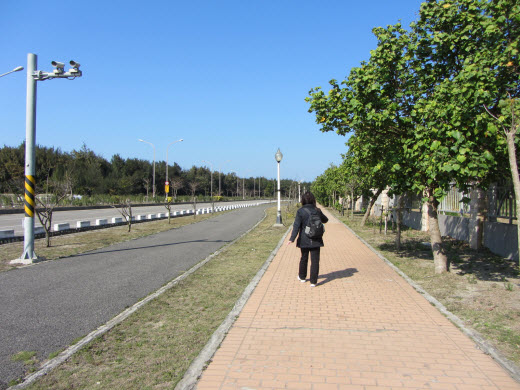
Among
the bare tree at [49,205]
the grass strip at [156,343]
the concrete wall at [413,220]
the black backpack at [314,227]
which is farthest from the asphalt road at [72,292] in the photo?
the concrete wall at [413,220]

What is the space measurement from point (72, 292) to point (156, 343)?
2.85 m

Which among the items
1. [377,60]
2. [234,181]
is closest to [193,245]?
[377,60]

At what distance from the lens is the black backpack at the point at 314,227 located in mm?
6887

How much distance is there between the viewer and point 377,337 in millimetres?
4535

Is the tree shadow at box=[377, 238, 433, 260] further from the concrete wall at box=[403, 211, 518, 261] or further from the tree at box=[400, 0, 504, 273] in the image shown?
the tree at box=[400, 0, 504, 273]

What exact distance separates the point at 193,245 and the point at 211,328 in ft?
27.1

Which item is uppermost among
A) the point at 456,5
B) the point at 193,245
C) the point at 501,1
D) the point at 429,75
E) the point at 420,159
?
the point at 456,5

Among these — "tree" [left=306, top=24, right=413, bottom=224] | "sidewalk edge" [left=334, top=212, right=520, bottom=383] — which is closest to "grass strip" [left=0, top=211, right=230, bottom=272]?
"tree" [left=306, top=24, right=413, bottom=224]

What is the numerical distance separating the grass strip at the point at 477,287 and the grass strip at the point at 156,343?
10.2 feet

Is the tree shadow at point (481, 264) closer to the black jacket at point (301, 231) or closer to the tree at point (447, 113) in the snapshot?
the tree at point (447, 113)

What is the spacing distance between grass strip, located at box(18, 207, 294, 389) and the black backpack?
4.71 feet

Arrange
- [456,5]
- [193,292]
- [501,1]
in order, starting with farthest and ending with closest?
[456,5] < [193,292] < [501,1]

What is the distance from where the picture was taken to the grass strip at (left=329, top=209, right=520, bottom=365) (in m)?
4.80

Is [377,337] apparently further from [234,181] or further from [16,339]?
[234,181]
